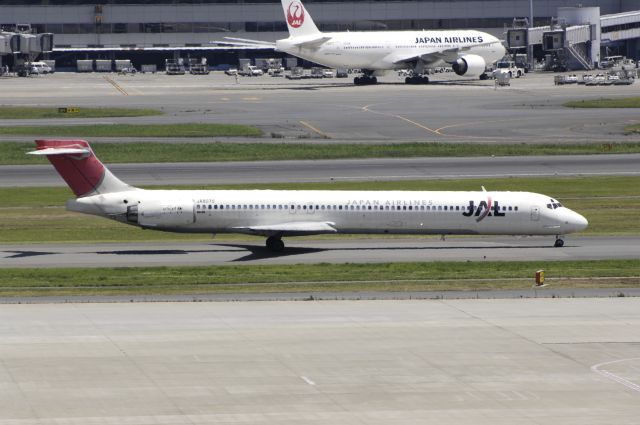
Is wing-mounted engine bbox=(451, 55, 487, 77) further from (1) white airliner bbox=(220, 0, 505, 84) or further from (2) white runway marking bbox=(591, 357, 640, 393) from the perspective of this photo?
(2) white runway marking bbox=(591, 357, 640, 393)

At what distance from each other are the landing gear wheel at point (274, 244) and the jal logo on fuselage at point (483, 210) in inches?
376

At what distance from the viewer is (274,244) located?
64562 mm

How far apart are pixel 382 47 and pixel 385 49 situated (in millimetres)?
509

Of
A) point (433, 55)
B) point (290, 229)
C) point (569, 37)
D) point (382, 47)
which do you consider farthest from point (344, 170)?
point (569, 37)

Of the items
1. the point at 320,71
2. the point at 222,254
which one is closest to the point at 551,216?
the point at 222,254

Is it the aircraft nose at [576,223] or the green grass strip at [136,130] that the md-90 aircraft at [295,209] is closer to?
the aircraft nose at [576,223]

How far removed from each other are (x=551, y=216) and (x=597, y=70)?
13119cm

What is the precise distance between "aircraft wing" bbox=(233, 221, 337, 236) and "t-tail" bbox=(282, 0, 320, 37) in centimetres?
9227

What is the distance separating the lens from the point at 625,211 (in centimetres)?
7662

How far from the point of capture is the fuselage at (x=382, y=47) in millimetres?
156000

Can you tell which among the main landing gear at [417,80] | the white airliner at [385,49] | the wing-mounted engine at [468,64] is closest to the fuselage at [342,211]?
the white airliner at [385,49]

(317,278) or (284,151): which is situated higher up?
(284,151)

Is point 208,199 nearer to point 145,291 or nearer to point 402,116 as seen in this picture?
point 145,291

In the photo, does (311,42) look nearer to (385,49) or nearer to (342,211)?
(385,49)
